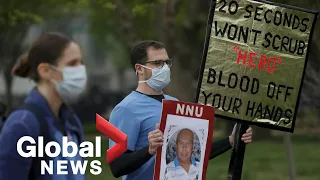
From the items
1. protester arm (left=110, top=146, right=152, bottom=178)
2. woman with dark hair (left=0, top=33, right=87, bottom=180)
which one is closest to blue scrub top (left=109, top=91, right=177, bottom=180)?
protester arm (left=110, top=146, right=152, bottom=178)

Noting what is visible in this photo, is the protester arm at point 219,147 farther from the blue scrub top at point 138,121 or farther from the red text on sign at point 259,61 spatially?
the red text on sign at point 259,61

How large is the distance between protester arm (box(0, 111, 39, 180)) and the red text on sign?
232cm

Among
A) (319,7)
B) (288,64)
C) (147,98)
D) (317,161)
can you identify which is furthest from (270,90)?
(317,161)

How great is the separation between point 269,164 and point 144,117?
1396 cm

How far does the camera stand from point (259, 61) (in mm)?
6383

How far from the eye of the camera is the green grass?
16.5 metres

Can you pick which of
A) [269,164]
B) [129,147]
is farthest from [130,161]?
[269,164]

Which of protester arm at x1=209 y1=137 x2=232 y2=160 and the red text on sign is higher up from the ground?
the red text on sign

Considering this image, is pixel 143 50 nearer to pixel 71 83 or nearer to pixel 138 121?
pixel 138 121

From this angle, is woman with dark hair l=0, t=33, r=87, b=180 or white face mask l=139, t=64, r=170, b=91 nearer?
woman with dark hair l=0, t=33, r=87, b=180

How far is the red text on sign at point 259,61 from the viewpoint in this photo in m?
6.34

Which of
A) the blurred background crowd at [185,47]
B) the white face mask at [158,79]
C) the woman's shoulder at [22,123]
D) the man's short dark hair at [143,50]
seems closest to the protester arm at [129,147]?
the white face mask at [158,79]

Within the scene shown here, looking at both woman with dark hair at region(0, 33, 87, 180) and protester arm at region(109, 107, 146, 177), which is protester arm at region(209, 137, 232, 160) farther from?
woman with dark hair at region(0, 33, 87, 180)

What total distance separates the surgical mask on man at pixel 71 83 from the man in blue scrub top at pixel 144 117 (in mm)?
929
